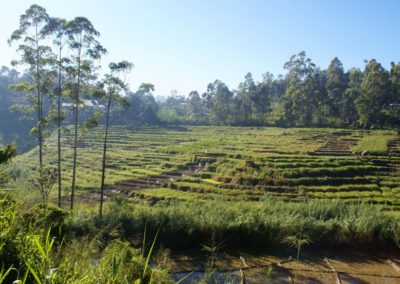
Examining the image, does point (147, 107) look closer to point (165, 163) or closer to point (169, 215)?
point (165, 163)

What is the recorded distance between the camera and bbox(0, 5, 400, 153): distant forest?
1809 centimetres

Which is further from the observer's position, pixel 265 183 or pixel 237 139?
pixel 237 139

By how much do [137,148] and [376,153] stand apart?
1187 inches

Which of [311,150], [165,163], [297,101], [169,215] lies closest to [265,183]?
[311,150]

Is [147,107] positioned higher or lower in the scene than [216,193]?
higher

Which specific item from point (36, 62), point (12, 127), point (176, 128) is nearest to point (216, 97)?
point (176, 128)

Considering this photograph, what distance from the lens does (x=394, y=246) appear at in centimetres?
1162

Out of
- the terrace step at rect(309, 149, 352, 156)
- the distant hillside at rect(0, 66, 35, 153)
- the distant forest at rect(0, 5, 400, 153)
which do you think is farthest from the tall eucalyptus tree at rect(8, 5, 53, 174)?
the distant hillside at rect(0, 66, 35, 153)

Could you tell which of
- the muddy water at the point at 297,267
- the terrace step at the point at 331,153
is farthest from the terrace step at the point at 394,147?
the muddy water at the point at 297,267

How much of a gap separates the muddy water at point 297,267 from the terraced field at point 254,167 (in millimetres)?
11172

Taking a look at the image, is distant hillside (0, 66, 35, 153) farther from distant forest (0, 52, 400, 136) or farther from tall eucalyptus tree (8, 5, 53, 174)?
tall eucalyptus tree (8, 5, 53, 174)

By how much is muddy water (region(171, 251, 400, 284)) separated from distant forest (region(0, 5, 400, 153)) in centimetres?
1040

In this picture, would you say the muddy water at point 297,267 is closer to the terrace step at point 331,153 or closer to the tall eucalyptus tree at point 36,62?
the tall eucalyptus tree at point 36,62

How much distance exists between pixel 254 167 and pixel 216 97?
44680mm
